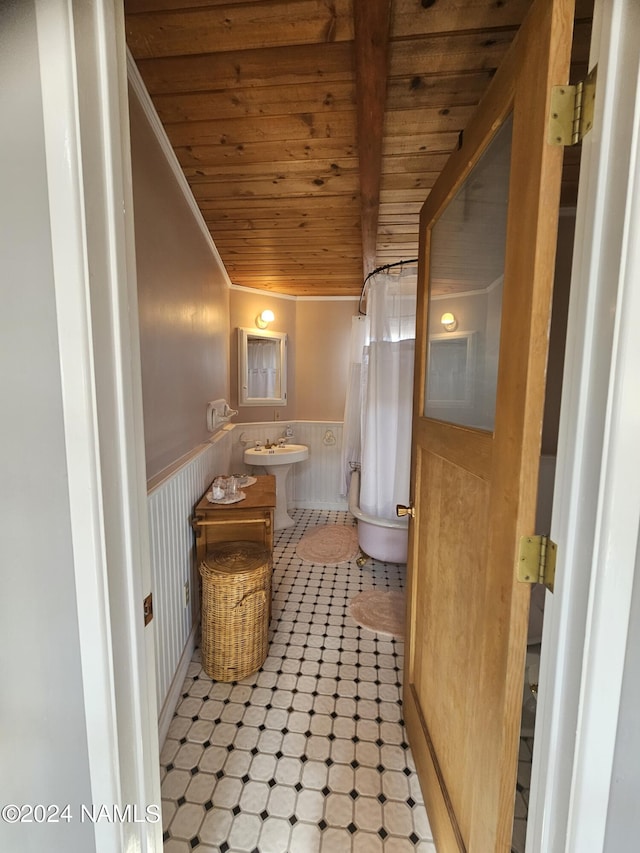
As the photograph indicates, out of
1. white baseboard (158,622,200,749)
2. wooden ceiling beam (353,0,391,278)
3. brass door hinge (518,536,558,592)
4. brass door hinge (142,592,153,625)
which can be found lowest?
white baseboard (158,622,200,749)

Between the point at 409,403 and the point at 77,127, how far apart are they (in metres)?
2.37

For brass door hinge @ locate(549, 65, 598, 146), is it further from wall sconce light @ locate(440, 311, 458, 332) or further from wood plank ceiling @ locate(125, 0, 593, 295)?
wood plank ceiling @ locate(125, 0, 593, 295)

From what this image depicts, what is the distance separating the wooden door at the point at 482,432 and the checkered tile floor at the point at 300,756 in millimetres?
186

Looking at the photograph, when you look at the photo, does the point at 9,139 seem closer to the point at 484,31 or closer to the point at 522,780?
the point at 484,31

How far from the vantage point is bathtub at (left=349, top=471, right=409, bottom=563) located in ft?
8.73

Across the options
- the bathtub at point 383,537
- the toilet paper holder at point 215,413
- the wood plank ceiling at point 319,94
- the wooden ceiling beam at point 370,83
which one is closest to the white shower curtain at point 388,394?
the bathtub at point 383,537

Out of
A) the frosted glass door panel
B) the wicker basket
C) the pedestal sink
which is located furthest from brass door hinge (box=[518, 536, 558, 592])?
the pedestal sink

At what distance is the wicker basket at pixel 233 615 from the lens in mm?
1710

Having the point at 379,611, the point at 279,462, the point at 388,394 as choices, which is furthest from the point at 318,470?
the point at 379,611

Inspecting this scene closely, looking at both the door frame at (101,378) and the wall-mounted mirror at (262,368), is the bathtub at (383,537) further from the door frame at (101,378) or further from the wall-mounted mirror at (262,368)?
the door frame at (101,378)

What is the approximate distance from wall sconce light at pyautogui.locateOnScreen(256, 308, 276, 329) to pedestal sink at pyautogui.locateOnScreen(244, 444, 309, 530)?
1249 mm

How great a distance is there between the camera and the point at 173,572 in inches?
64.7

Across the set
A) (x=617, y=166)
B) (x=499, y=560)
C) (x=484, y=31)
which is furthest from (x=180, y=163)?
(x=499, y=560)

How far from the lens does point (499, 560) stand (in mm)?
790
